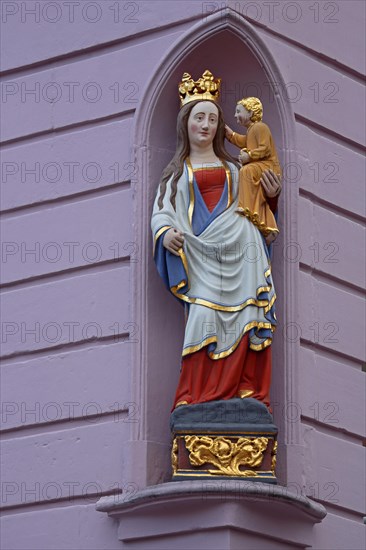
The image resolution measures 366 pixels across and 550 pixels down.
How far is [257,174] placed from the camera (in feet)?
33.0

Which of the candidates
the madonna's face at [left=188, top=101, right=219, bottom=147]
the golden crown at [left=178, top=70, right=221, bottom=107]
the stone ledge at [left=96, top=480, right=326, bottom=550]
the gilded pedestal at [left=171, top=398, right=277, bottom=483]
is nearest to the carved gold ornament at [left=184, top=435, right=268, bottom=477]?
the gilded pedestal at [left=171, top=398, right=277, bottom=483]

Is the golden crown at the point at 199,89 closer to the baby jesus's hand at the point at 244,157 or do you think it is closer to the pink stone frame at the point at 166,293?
the pink stone frame at the point at 166,293

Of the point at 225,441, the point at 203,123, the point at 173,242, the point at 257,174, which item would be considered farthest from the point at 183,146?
the point at 225,441

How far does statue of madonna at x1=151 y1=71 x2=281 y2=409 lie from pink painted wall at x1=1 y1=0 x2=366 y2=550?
0.31 m

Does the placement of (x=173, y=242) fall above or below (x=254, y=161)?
below

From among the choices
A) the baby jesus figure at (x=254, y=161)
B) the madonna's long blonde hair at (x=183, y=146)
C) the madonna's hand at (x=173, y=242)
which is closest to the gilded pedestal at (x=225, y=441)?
the madonna's hand at (x=173, y=242)

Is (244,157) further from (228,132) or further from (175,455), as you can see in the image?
(175,455)

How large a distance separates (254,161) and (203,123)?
14.2 inches

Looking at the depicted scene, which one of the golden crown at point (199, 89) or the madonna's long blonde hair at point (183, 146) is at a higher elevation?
the golden crown at point (199, 89)

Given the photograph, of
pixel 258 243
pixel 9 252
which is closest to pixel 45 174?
pixel 9 252

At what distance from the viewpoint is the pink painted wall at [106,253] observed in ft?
32.9

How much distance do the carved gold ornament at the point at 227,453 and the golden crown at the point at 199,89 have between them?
1.98 metres

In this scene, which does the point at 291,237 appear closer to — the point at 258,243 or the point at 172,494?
the point at 258,243

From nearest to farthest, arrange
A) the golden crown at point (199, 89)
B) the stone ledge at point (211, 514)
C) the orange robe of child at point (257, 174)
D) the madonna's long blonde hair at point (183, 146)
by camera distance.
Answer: the stone ledge at point (211, 514), the orange robe of child at point (257, 174), the madonna's long blonde hair at point (183, 146), the golden crown at point (199, 89)
